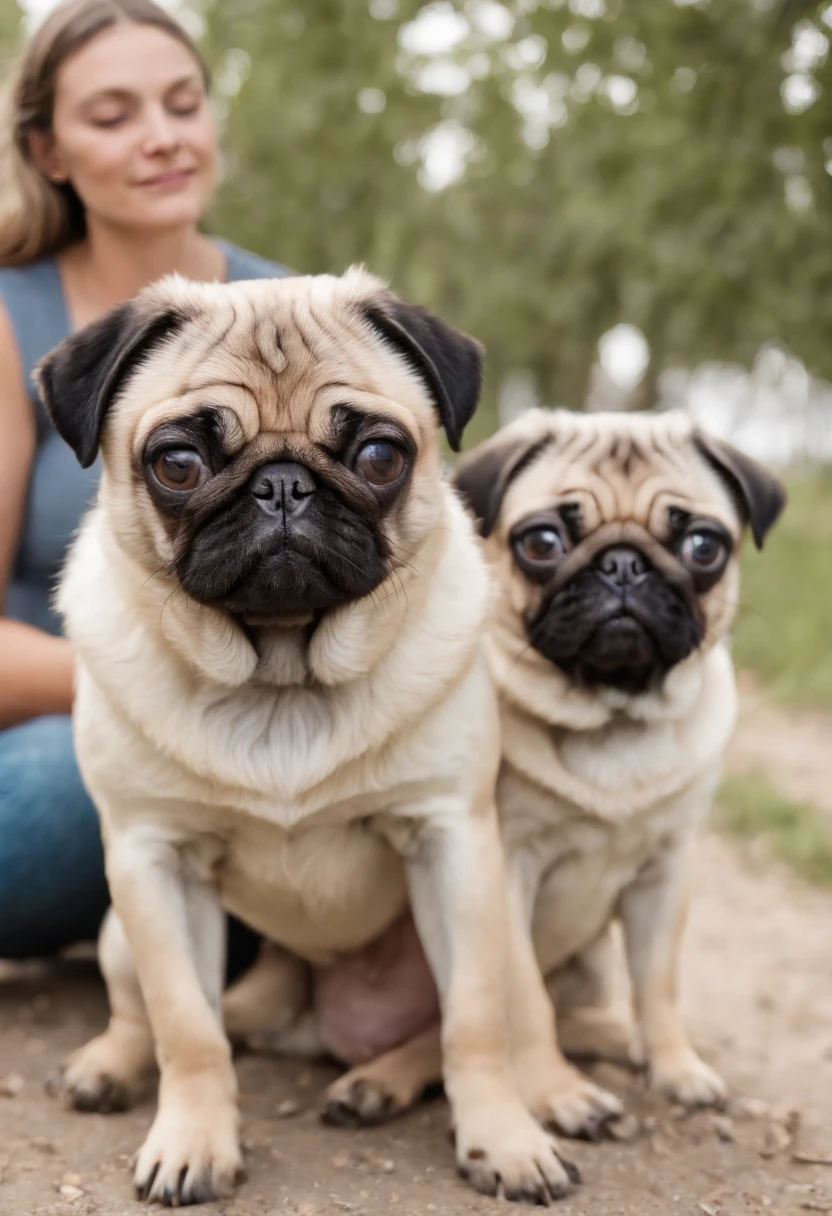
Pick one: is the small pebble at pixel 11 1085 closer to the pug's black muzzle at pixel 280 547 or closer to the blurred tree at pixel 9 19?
the pug's black muzzle at pixel 280 547

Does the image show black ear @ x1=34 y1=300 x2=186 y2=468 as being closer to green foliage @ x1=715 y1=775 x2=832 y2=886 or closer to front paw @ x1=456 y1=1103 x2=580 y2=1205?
front paw @ x1=456 y1=1103 x2=580 y2=1205

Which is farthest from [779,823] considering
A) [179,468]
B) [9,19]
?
[9,19]

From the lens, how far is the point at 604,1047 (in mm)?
Result: 2889

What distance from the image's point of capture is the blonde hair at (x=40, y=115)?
10.2 feet

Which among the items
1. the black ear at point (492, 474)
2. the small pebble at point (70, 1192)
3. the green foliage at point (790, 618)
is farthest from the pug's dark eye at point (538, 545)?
the green foliage at point (790, 618)

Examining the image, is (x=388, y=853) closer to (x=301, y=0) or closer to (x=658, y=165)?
(x=658, y=165)

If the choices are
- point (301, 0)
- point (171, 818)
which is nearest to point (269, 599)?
point (171, 818)

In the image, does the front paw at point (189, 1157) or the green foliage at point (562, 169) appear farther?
the green foliage at point (562, 169)

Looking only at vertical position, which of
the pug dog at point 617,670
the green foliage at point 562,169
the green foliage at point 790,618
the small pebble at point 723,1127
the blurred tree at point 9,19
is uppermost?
the blurred tree at point 9,19

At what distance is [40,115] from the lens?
3205 mm

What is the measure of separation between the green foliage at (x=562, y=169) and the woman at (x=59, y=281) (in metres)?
1.57

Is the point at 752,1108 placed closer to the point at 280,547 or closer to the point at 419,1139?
the point at 419,1139

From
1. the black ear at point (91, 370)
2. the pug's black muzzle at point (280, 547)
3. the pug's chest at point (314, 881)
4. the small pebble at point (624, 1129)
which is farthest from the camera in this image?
the small pebble at point (624, 1129)

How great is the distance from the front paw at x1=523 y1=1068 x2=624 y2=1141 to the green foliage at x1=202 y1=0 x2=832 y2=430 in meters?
2.51
